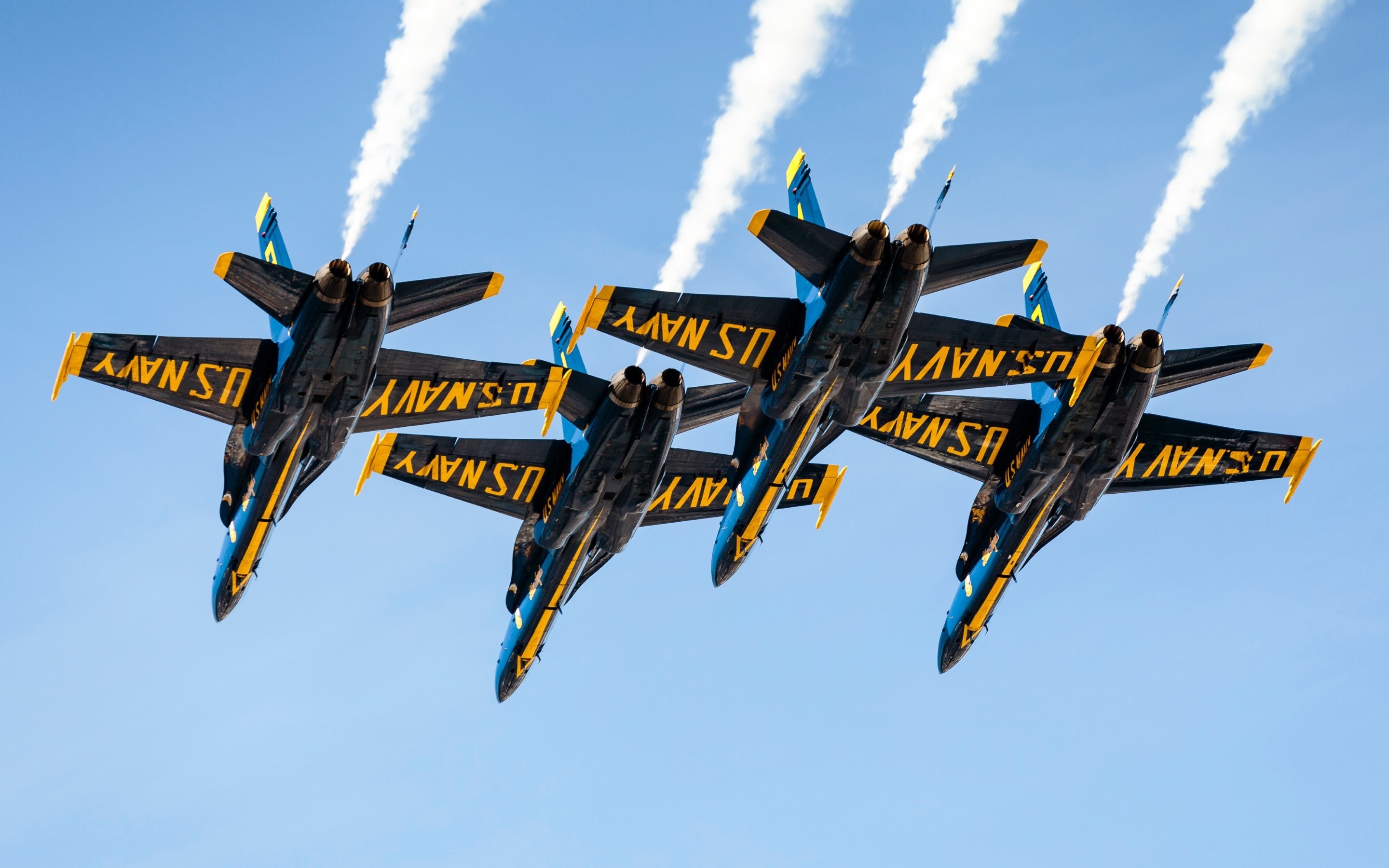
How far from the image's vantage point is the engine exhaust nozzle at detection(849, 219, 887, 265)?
45.4m

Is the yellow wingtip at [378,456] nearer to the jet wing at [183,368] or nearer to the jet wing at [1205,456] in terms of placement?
the jet wing at [183,368]

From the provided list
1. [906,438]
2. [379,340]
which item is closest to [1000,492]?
[906,438]

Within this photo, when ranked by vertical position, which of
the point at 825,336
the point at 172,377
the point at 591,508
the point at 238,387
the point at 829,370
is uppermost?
the point at 825,336

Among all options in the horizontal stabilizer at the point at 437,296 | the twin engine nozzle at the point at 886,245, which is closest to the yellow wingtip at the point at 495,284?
the horizontal stabilizer at the point at 437,296

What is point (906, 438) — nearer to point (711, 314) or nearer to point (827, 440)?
point (827, 440)

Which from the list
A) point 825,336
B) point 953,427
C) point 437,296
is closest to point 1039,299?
point 953,427

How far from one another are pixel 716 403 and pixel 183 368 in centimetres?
1571

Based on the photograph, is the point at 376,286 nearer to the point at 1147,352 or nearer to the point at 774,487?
the point at 774,487

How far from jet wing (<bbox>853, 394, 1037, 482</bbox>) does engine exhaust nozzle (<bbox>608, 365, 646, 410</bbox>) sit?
10230 mm

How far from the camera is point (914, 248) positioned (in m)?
45.2

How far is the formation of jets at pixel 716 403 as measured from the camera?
4631cm

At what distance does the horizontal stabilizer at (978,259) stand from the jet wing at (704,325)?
14.1 ft

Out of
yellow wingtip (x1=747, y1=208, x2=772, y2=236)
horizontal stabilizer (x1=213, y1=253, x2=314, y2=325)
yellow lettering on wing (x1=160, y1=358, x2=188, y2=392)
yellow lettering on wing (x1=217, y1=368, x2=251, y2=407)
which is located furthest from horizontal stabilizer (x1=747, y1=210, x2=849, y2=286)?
yellow lettering on wing (x1=160, y1=358, x2=188, y2=392)

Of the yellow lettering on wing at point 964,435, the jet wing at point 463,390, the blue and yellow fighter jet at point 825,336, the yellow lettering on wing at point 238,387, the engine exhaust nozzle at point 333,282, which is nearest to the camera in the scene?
the engine exhaust nozzle at point 333,282
